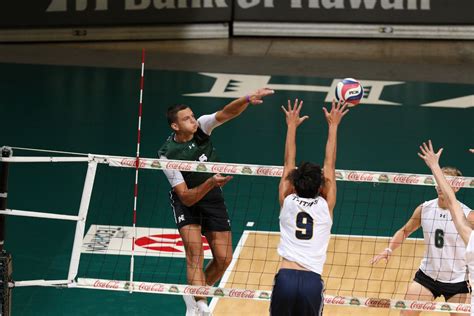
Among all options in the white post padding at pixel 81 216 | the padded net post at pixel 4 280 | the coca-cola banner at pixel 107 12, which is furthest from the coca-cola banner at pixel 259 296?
the coca-cola banner at pixel 107 12

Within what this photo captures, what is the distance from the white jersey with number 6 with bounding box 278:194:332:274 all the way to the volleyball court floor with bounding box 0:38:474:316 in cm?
335

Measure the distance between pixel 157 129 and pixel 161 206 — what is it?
338 cm

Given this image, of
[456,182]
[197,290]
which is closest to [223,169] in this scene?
Result: [197,290]

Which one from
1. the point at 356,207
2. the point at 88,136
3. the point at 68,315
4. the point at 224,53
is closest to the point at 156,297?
the point at 68,315

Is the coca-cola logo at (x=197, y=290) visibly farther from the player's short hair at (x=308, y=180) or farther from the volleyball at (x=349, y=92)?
the volleyball at (x=349, y=92)

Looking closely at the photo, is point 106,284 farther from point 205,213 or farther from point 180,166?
point 180,166

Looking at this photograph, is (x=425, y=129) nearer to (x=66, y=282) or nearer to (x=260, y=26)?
(x=260, y=26)

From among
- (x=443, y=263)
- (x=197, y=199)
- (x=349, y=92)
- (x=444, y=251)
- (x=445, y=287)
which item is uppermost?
(x=349, y=92)

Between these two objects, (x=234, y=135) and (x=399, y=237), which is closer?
(x=399, y=237)

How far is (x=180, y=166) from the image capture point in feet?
37.4

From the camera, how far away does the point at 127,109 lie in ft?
68.5

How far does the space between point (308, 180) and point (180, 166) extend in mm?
1999

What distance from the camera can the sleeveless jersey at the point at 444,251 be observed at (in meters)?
11.5

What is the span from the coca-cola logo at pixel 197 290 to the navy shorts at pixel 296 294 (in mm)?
1622
